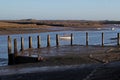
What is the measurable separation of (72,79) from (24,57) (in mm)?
14032

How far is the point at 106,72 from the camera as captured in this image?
65.5ft

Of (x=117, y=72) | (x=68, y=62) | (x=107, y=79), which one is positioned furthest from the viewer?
(x=68, y=62)

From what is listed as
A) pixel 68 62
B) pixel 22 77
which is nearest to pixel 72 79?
pixel 22 77

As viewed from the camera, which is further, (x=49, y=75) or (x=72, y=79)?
(x=49, y=75)

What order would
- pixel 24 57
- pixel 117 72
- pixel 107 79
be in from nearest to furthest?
pixel 107 79 → pixel 117 72 → pixel 24 57

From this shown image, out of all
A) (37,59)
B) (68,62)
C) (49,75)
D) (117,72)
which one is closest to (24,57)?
(37,59)

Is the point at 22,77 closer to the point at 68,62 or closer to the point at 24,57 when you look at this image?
the point at 68,62

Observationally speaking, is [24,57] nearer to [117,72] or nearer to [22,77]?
[22,77]

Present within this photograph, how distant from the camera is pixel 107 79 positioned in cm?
1770

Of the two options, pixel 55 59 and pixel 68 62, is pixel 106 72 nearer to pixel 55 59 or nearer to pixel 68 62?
pixel 68 62

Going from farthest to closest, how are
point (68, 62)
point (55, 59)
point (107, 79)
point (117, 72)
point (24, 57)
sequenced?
point (24, 57) < point (55, 59) < point (68, 62) < point (117, 72) < point (107, 79)

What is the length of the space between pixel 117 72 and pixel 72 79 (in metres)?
2.31

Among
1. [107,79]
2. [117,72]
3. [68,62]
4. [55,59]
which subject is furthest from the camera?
[55,59]

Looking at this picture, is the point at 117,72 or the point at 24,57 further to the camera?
the point at 24,57
